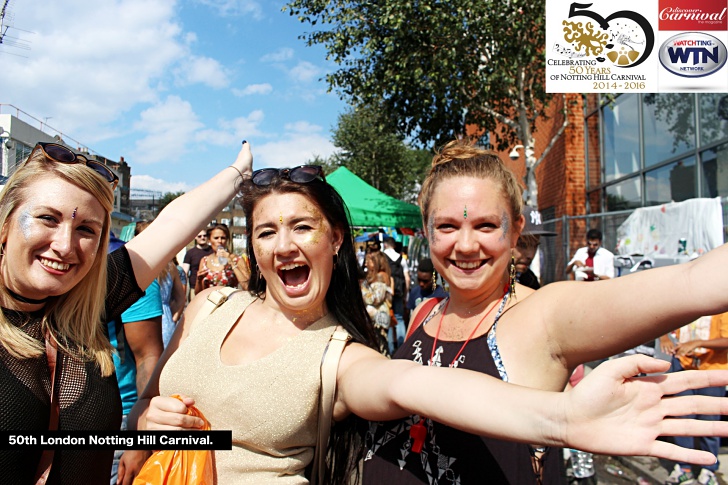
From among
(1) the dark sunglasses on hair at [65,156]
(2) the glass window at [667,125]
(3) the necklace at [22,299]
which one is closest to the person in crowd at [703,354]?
(2) the glass window at [667,125]

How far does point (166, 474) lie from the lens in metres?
1.49

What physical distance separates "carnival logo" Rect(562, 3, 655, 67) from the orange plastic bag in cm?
298

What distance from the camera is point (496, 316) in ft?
5.49

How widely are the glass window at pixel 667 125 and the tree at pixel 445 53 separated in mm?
1493

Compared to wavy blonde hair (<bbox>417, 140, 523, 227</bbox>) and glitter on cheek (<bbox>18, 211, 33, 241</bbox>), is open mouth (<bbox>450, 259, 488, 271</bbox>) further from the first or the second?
glitter on cheek (<bbox>18, 211, 33, 241</bbox>)

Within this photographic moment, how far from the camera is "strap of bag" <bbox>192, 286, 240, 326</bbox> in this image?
6.61 ft

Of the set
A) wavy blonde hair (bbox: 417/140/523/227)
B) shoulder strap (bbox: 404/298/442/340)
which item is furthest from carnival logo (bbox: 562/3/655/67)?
shoulder strap (bbox: 404/298/442/340)

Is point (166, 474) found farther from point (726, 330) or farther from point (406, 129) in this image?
point (406, 129)

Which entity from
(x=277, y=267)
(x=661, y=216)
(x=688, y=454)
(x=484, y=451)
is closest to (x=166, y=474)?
(x=277, y=267)

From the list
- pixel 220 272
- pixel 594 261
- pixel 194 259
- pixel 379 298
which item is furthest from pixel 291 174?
pixel 594 261

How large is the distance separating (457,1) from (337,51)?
8.15 feet

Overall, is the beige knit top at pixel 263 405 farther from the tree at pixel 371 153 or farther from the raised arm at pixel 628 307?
the tree at pixel 371 153

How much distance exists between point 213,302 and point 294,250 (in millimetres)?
474

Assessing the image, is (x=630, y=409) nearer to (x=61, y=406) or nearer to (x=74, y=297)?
(x=61, y=406)
